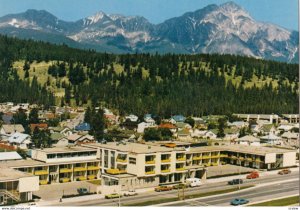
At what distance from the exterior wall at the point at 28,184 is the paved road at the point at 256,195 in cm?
1060

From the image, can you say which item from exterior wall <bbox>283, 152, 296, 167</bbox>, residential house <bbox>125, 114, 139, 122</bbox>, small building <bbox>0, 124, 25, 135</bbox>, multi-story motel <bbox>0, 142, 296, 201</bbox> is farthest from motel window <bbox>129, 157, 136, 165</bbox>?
residential house <bbox>125, 114, 139, 122</bbox>

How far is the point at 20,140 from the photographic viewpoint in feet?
249

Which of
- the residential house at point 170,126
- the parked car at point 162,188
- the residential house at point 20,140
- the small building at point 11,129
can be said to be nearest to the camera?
the parked car at point 162,188

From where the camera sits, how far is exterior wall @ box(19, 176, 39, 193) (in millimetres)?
39938

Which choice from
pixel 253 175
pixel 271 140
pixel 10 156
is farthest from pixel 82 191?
pixel 271 140

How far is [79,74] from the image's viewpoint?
145 m

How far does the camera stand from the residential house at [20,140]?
74812mm

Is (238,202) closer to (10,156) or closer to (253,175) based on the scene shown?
(253,175)

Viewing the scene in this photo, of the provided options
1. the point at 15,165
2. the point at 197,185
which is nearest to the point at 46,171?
the point at 15,165

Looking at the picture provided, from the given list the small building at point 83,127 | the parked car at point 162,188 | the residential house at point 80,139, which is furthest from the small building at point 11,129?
the parked car at point 162,188

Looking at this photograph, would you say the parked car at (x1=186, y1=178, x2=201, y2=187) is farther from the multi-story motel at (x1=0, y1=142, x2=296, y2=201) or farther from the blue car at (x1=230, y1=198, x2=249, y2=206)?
the blue car at (x1=230, y1=198, x2=249, y2=206)

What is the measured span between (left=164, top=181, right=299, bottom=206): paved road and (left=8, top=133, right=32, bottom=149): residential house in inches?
1543

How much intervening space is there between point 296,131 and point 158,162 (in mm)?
51720

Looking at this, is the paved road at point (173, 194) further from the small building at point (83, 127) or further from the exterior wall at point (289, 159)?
the small building at point (83, 127)
